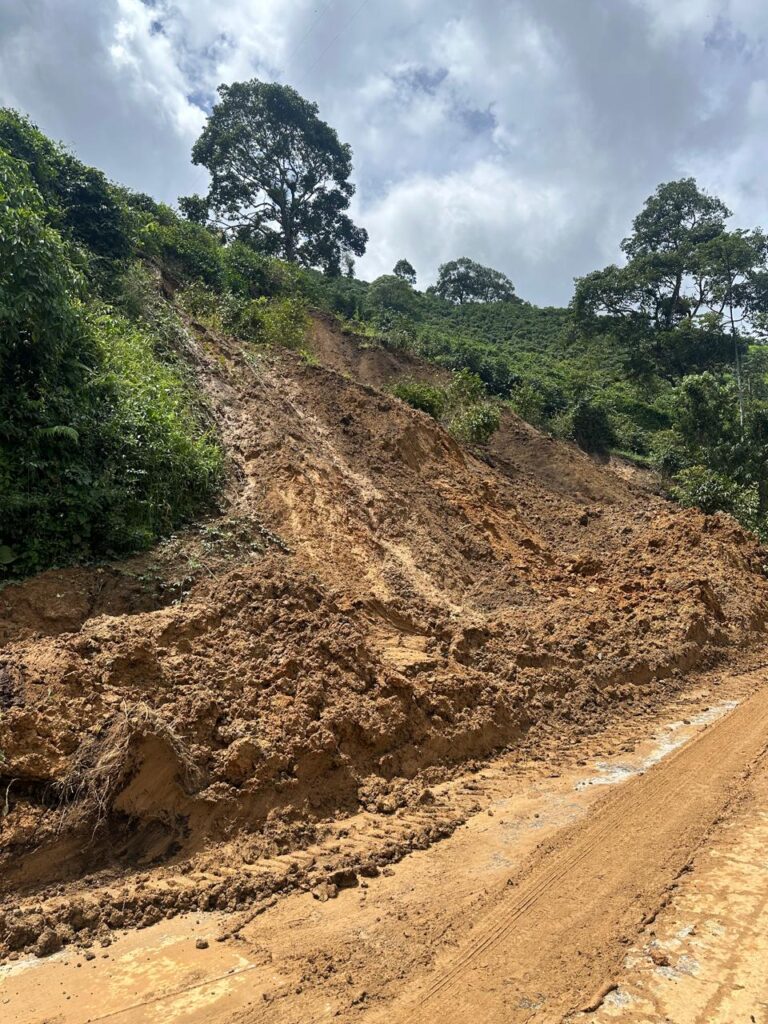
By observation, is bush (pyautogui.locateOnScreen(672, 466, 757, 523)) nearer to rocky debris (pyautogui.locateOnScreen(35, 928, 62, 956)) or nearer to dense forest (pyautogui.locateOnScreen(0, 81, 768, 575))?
dense forest (pyautogui.locateOnScreen(0, 81, 768, 575))

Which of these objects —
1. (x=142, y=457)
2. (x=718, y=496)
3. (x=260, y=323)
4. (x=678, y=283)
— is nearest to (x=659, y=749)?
(x=142, y=457)

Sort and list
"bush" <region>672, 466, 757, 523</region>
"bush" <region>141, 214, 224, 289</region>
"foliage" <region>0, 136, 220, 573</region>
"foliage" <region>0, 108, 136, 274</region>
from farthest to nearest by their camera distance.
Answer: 1. "bush" <region>141, 214, 224, 289</region>
2. "bush" <region>672, 466, 757, 523</region>
3. "foliage" <region>0, 108, 136, 274</region>
4. "foliage" <region>0, 136, 220, 573</region>

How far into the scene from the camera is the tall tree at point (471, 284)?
52.4 meters

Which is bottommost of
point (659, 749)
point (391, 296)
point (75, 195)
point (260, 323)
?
point (659, 749)

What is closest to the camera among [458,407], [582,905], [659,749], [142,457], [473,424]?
[582,905]

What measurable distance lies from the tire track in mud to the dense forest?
5205mm

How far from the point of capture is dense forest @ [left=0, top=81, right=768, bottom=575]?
7.21 m

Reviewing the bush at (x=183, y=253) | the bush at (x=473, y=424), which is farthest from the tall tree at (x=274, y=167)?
the bush at (x=473, y=424)

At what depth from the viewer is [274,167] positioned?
31172mm

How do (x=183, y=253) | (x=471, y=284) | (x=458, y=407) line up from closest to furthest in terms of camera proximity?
(x=458, y=407)
(x=183, y=253)
(x=471, y=284)

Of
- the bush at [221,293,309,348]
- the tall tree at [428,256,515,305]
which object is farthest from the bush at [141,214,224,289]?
the tall tree at [428,256,515,305]

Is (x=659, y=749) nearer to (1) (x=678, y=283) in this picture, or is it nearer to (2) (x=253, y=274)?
(2) (x=253, y=274)

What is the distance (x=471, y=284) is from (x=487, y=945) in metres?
53.3

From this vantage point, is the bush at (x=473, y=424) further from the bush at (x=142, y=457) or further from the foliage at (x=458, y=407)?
the bush at (x=142, y=457)
